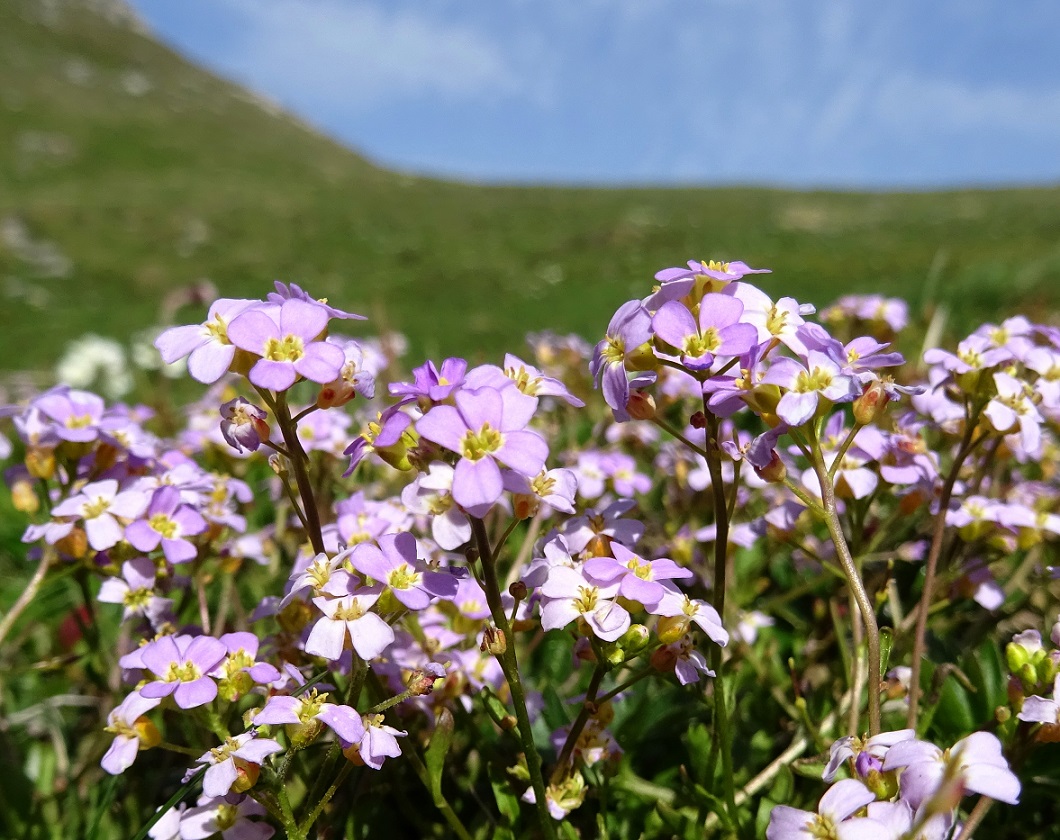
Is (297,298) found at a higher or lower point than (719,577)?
higher

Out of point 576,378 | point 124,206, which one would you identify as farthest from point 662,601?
point 124,206

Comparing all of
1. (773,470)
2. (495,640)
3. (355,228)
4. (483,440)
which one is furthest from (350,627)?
(355,228)

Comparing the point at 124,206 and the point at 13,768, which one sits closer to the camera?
the point at 13,768

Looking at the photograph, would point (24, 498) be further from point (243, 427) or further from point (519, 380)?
point (519, 380)

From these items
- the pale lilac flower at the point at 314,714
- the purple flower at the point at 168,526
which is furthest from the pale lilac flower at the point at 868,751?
the purple flower at the point at 168,526

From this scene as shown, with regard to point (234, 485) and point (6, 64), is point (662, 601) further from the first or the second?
point (6, 64)

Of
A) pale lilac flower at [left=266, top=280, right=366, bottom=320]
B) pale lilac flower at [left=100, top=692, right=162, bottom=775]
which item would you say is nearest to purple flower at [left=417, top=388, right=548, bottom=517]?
pale lilac flower at [left=266, top=280, right=366, bottom=320]

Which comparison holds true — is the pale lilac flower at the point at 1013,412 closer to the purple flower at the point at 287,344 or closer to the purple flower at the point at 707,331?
the purple flower at the point at 707,331
